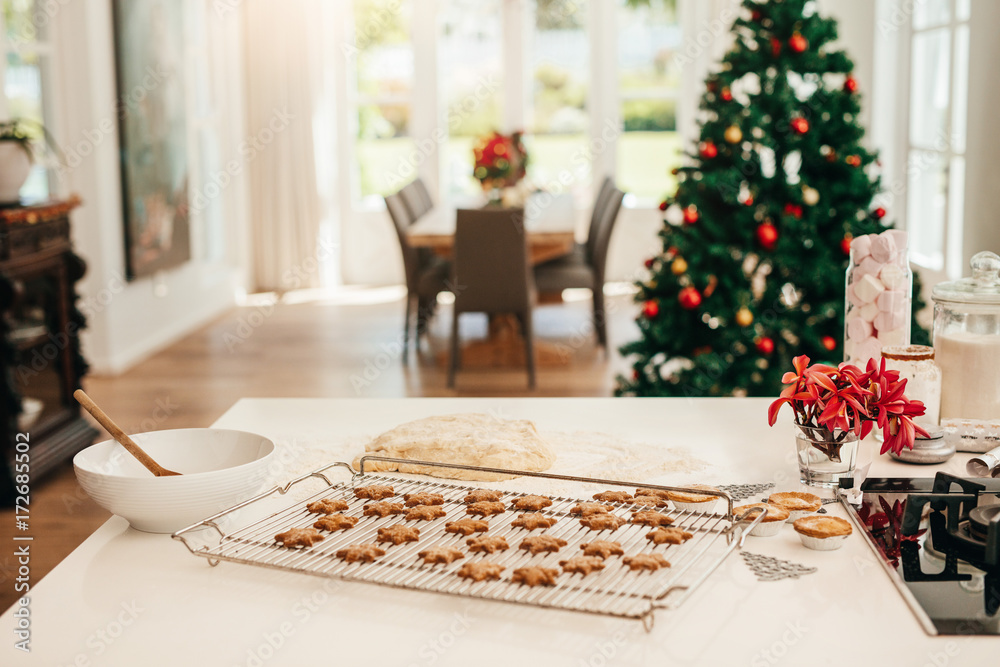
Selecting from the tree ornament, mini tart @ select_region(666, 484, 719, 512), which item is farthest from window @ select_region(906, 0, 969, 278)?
mini tart @ select_region(666, 484, 719, 512)

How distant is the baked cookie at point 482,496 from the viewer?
1.15m

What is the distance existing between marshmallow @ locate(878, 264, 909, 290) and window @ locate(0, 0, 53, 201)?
12.1 feet

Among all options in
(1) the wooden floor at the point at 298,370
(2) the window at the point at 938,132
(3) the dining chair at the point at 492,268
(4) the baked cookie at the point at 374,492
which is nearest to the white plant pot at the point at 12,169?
(1) the wooden floor at the point at 298,370

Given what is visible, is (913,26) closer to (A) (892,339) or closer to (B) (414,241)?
(B) (414,241)

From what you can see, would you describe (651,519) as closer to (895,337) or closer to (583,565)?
(583,565)

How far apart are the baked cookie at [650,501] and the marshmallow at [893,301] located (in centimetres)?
58

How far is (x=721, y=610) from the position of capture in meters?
0.92

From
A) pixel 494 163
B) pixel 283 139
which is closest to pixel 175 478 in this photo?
pixel 494 163

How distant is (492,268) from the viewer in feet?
14.7

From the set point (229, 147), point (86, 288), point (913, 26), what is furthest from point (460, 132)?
point (913, 26)

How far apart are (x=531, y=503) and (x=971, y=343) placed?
0.72 m

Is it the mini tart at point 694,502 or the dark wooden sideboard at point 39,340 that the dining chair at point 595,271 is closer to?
the dark wooden sideboard at point 39,340

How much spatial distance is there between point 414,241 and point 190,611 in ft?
13.2

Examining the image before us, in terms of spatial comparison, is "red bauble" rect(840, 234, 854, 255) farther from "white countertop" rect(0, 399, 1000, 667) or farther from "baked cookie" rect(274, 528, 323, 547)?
"baked cookie" rect(274, 528, 323, 547)
